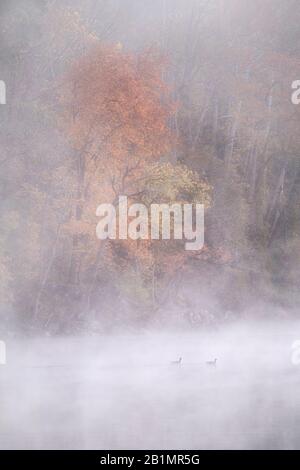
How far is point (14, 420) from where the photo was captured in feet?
62.7

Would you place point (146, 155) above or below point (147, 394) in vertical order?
above

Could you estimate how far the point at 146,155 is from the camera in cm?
3312

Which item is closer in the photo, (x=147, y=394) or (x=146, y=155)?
(x=147, y=394)

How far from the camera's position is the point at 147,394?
22078 mm

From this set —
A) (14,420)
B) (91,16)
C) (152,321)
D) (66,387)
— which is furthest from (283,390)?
(91,16)

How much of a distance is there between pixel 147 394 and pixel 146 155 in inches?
512

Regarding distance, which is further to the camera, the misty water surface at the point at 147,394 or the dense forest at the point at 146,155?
the dense forest at the point at 146,155

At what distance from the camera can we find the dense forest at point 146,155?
31500 millimetres

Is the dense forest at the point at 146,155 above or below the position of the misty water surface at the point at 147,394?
above

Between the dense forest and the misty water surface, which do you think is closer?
the misty water surface

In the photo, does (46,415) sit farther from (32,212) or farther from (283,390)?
(32,212)

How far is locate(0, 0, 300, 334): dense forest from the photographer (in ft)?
103

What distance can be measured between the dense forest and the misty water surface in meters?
2.77

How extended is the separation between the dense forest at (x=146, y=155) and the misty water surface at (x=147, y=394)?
277cm
